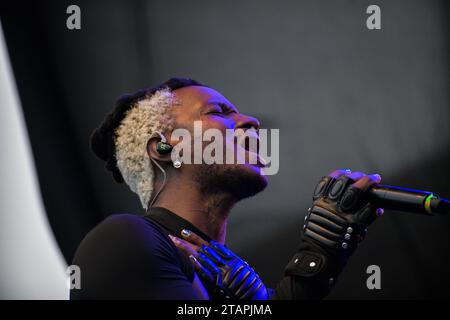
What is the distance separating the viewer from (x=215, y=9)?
2.28 metres

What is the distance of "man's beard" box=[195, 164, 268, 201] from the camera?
1.45m

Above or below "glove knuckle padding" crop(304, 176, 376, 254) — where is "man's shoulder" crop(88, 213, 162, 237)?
above

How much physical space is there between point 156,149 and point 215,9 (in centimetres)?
96

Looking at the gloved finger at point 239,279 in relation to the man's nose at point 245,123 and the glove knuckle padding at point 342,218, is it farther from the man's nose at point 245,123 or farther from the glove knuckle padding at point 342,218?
the man's nose at point 245,123

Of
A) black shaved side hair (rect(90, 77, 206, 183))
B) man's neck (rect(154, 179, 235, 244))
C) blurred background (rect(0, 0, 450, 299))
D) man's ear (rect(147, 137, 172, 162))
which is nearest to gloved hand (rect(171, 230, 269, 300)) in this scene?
man's neck (rect(154, 179, 235, 244))

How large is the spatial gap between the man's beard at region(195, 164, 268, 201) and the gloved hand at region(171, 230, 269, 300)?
177 millimetres

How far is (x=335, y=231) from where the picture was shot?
4.24 feet

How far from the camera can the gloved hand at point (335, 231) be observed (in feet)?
4.18

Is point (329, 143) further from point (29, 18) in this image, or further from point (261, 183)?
point (29, 18)

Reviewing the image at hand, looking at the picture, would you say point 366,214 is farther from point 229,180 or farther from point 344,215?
point 229,180

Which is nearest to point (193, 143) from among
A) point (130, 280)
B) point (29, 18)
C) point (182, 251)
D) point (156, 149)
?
point (156, 149)

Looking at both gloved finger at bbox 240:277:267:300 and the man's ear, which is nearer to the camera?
gloved finger at bbox 240:277:267:300

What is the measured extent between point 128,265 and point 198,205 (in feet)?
1.28

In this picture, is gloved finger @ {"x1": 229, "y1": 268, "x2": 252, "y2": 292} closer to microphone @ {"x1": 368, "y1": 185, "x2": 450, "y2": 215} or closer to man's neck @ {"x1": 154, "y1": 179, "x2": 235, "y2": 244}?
man's neck @ {"x1": 154, "y1": 179, "x2": 235, "y2": 244}
